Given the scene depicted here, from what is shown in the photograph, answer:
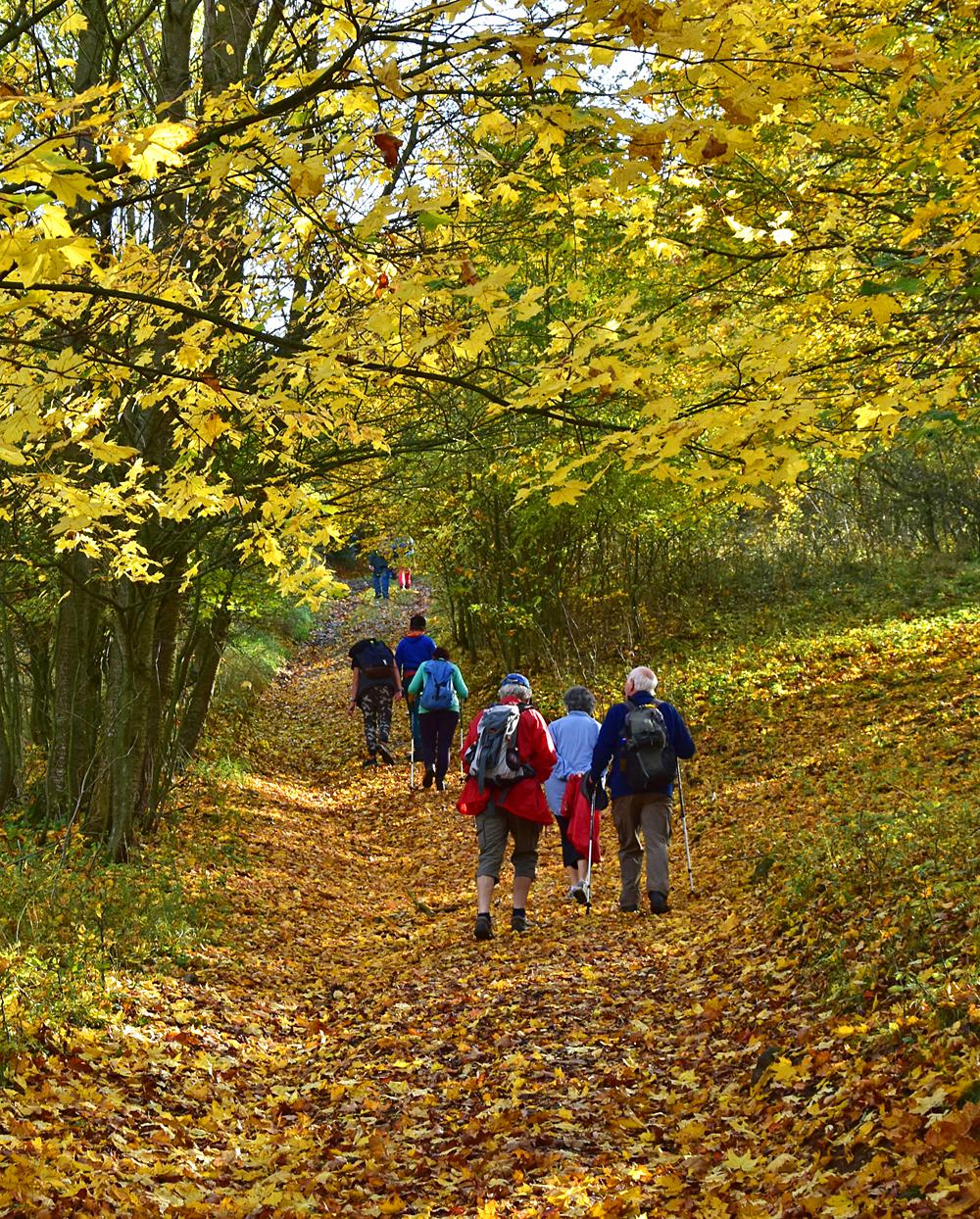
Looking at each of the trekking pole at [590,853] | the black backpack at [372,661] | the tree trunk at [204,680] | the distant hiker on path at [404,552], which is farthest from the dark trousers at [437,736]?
the distant hiker on path at [404,552]

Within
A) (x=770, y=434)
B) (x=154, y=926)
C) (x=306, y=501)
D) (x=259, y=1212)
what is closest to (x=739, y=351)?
(x=770, y=434)

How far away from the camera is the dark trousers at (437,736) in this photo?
13.9m

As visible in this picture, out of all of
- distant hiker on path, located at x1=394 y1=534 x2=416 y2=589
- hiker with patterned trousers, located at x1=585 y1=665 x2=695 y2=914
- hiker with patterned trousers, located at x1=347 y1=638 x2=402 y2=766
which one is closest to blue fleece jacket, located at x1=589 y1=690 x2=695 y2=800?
hiker with patterned trousers, located at x1=585 y1=665 x2=695 y2=914

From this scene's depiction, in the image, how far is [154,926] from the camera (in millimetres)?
7418

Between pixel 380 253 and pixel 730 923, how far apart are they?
201 inches

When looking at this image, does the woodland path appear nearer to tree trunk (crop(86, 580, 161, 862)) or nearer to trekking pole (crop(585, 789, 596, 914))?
trekking pole (crop(585, 789, 596, 914))

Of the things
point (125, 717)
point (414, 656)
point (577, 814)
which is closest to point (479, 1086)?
point (577, 814)

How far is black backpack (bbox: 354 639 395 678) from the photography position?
599 inches

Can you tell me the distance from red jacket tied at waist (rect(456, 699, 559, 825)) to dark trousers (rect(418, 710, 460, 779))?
5.87 meters

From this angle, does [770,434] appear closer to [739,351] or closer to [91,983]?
[739,351]

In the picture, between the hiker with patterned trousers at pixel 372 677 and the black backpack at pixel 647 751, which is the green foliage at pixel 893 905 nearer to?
the black backpack at pixel 647 751

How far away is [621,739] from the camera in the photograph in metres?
8.23

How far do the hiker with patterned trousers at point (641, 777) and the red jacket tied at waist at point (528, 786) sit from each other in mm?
586

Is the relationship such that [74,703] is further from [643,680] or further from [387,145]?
[387,145]
